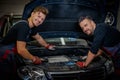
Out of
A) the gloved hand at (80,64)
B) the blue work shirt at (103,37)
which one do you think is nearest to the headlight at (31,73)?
the gloved hand at (80,64)

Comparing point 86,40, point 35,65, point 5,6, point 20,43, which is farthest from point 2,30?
point 5,6

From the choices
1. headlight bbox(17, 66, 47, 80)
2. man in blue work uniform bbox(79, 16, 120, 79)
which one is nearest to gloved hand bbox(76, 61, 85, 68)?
man in blue work uniform bbox(79, 16, 120, 79)

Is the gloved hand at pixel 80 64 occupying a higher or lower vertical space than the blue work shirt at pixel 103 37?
lower

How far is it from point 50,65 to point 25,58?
13.8 inches

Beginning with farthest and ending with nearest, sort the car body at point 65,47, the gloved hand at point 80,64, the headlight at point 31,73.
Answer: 1. the gloved hand at point 80,64
2. the car body at point 65,47
3. the headlight at point 31,73

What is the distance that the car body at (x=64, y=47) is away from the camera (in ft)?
9.88

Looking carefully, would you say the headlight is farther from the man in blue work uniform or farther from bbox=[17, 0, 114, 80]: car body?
the man in blue work uniform

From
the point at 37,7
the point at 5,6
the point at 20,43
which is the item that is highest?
the point at 37,7

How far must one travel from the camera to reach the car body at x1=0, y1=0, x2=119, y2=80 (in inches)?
119

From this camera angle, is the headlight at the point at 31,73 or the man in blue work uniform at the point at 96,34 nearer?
the headlight at the point at 31,73

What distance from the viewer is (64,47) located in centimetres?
382

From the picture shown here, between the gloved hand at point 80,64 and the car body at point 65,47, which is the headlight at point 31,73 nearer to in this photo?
the car body at point 65,47

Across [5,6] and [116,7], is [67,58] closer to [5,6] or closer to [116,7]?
[116,7]

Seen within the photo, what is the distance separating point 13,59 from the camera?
10.3 ft
